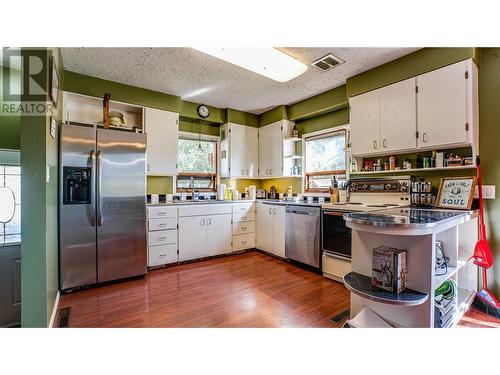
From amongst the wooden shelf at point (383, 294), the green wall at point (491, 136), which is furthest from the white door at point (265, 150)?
the wooden shelf at point (383, 294)

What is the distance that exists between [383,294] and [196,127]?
12.6 ft

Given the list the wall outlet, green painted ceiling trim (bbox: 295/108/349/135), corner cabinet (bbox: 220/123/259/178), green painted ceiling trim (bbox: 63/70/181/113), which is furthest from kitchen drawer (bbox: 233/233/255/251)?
the wall outlet

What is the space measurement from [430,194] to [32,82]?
3.89 m

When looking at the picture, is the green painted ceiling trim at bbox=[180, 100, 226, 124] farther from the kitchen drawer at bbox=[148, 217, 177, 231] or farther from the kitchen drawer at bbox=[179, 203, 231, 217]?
the kitchen drawer at bbox=[148, 217, 177, 231]

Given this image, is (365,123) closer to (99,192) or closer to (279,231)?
(279,231)

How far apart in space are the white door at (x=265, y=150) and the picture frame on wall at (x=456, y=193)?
2.55 meters

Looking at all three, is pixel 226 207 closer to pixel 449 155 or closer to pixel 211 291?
pixel 211 291

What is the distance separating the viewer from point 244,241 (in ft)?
13.2

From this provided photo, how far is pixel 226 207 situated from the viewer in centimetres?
383

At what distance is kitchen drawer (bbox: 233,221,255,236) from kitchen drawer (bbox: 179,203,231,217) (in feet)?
1.00

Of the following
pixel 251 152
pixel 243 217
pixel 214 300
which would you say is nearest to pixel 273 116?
pixel 251 152
